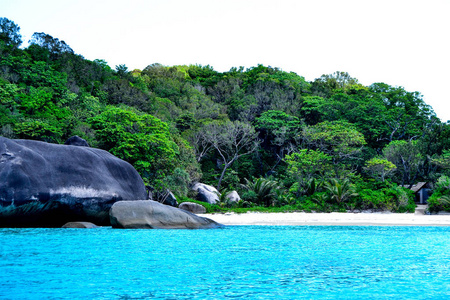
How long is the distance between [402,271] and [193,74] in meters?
54.1

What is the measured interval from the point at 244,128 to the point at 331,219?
18.1m

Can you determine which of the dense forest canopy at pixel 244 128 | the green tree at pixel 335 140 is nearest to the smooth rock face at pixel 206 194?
the dense forest canopy at pixel 244 128

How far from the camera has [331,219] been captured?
19.6 meters

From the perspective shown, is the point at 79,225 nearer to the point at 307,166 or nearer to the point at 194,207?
the point at 194,207

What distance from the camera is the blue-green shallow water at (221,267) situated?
610 centimetres

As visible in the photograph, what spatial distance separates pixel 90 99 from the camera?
35125 millimetres

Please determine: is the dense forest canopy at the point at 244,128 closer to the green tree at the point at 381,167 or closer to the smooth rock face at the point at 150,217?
the green tree at the point at 381,167

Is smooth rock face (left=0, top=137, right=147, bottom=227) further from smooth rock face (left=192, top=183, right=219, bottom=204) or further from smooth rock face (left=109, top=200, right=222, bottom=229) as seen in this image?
→ smooth rock face (left=192, top=183, right=219, bottom=204)

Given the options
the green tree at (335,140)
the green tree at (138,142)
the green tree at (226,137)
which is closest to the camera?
the green tree at (138,142)

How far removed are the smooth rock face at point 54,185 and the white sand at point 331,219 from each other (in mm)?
5327

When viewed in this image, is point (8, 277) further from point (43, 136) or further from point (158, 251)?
point (43, 136)

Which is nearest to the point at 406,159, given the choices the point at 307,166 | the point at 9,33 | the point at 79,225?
the point at 307,166

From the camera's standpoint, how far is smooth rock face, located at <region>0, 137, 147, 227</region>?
48.8ft

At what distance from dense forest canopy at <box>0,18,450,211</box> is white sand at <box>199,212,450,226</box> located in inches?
89.9
